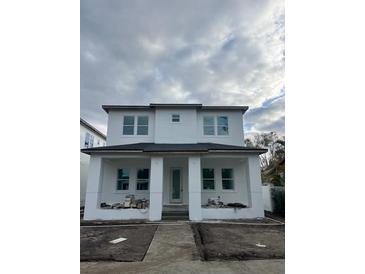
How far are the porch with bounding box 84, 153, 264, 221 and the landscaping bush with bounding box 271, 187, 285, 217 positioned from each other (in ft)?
6.18

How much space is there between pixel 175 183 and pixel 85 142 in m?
7.99

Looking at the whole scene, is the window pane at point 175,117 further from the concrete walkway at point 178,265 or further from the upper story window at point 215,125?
the concrete walkway at point 178,265

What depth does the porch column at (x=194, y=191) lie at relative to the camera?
343 inches

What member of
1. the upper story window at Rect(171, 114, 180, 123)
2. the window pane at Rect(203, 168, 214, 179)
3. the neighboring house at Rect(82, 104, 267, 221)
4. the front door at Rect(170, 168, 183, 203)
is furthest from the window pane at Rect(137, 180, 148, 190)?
the upper story window at Rect(171, 114, 180, 123)

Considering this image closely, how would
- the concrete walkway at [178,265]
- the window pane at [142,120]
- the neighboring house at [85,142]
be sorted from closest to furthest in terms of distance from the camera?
1. the concrete walkway at [178,265]
2. the window pane at [142,120]
3. the neighboring house at [85,142]

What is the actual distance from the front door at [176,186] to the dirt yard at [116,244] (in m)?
3.52

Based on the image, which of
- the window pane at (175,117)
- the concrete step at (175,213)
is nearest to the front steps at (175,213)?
the concrete step at (175,213)

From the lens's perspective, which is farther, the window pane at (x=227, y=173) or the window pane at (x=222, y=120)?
the window pane at (x=222, y=120)

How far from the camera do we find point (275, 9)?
6.21 ft

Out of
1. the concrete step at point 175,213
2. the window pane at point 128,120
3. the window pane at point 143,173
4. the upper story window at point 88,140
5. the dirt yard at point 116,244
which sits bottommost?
the concrete step at point 175,213
